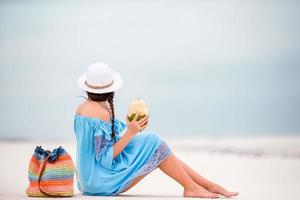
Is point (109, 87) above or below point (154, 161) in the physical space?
above

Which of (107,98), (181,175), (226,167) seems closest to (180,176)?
(181,175)

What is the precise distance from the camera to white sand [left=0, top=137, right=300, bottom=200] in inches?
281

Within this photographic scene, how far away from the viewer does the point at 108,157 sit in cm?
580

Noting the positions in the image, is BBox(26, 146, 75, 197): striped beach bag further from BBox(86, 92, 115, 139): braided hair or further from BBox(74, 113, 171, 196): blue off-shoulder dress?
BBox(86, 92, 115, 139): braided hair

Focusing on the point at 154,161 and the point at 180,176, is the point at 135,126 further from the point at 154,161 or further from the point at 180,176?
the point at 180,176

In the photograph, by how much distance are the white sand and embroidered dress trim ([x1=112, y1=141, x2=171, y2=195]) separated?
0.17m

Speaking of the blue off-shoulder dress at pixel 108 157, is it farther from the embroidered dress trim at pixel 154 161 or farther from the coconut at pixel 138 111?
the coconut at pixel 138 111

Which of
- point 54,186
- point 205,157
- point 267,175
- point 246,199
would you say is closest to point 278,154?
point 205,157

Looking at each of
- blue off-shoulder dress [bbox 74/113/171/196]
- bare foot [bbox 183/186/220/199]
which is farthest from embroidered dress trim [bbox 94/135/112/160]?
bare foot [bbox 183/186/220/199]

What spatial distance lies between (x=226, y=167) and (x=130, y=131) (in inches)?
185

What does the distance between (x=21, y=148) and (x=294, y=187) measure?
6.39 meters

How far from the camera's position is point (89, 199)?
18.1 ft

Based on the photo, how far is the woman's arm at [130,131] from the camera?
566 cm

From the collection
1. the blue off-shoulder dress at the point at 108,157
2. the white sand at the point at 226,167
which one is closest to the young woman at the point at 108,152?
the blue off-shoulder dress at the point at 108,157
